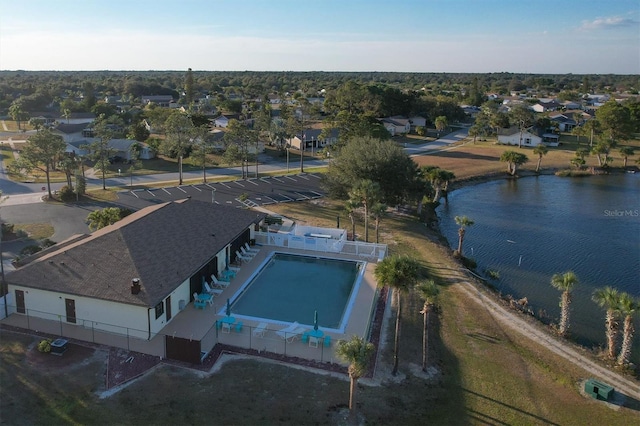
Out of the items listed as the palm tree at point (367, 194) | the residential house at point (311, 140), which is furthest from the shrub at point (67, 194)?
the residential house at point (311, 140)

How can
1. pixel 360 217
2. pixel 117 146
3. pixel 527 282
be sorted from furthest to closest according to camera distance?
1. pixel 117 146
2. pixel 360 217
3. pixel 527 282

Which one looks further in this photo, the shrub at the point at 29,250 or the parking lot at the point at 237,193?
the parking lot at the point at 237,193

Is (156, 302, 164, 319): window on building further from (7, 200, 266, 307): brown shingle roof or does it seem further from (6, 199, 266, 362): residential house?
(7, 200, 266, 307): brown shingle roof

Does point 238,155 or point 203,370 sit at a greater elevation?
point 238,155

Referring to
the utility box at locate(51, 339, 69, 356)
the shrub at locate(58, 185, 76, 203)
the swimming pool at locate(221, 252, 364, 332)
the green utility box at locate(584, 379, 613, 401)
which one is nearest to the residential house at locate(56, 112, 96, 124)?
the shrub at locate(58, 185, 76, 203)

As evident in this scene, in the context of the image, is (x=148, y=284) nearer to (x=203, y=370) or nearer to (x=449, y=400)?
(x=203, y=370)

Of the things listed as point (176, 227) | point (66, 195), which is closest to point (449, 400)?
point (176, 227)

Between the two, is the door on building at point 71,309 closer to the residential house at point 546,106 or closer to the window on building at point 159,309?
the window on building at point 159,309
